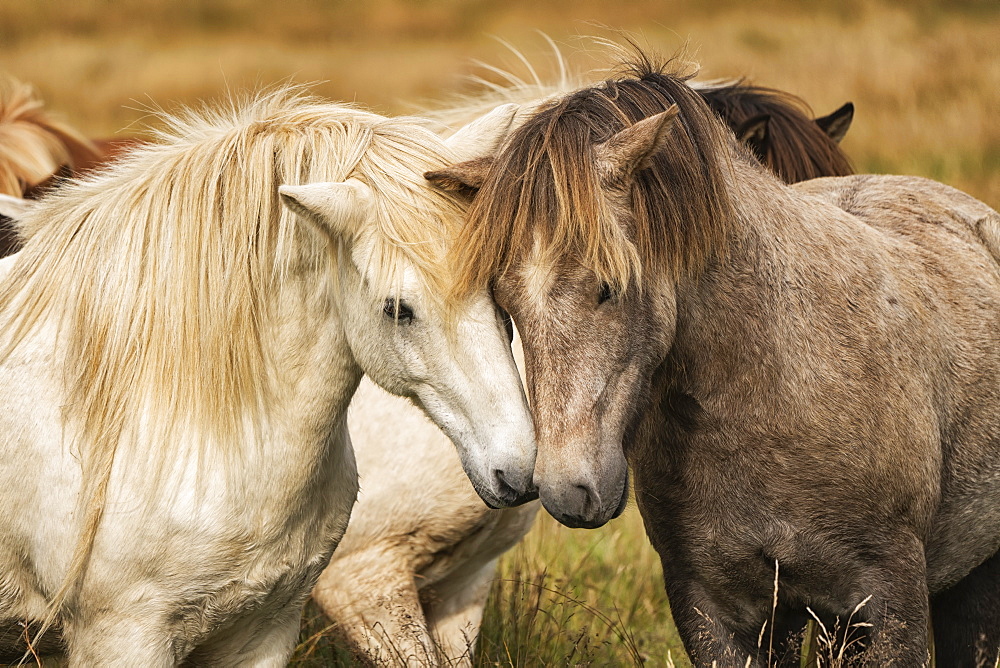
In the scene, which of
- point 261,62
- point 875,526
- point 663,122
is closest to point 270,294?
point 663,122

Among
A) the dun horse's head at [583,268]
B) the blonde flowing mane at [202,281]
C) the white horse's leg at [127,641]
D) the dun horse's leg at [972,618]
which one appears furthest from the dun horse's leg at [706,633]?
the white horse's leg at [127,641]

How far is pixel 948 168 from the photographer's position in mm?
11953

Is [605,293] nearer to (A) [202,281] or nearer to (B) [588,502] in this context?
(B) [588,502]

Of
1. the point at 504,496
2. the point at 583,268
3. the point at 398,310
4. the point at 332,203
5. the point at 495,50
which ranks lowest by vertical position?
the point at 495,50

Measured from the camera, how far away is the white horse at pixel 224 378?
2688 mm

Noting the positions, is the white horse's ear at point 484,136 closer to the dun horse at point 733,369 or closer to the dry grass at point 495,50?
the dun horse at point 733,369

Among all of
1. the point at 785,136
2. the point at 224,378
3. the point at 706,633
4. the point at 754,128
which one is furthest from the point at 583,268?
the point at 785,136

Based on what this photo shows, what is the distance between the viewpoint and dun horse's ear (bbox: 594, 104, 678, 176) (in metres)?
2.64

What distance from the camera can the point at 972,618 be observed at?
3979 mm

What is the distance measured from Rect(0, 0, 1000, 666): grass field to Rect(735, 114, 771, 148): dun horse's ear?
7.48ft

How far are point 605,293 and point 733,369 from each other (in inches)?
23.3

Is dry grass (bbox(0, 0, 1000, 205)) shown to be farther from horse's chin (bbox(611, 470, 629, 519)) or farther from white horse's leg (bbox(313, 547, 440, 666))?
horse's chin (bbox(611, 470, 629, 519))

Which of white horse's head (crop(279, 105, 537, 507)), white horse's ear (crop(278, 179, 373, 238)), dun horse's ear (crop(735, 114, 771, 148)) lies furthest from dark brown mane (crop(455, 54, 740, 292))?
dun horse's ear (crop(735, 114, 771, 148))

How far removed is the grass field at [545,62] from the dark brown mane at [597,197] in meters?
1.97
